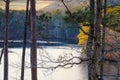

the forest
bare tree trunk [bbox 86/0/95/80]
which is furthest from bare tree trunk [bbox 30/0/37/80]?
bare tree trunk [bbox 86/0/95/80]

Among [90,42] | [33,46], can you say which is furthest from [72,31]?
[90,42]

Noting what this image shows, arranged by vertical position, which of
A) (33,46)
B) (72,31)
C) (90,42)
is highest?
(72,31)

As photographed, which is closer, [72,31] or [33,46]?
[33,46]

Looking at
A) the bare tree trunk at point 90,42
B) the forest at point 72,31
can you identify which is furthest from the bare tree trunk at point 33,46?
the bare tree trunk at point 90,42

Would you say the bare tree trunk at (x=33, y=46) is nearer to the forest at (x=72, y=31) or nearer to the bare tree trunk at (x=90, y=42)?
the forest at (x=72, y=31)

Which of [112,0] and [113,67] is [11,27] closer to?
[113,67]

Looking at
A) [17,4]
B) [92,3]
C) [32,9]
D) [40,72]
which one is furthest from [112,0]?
[17,4]

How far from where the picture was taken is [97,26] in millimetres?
7645

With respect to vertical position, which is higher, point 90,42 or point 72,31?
point 72,31

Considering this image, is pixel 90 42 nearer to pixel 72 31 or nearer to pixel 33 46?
pixel 33 46

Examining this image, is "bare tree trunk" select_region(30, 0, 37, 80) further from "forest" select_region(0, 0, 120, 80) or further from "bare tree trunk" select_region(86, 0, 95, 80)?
"bare tree trunk" select_region(86, 0, 95, 80)

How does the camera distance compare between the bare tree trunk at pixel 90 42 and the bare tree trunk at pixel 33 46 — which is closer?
the bare tree trunk at pixel 90 42

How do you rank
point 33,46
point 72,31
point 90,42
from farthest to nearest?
1. point 72,31
2. point 33,46
3. point 90,42

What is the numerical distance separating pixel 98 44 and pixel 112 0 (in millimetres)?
6882
